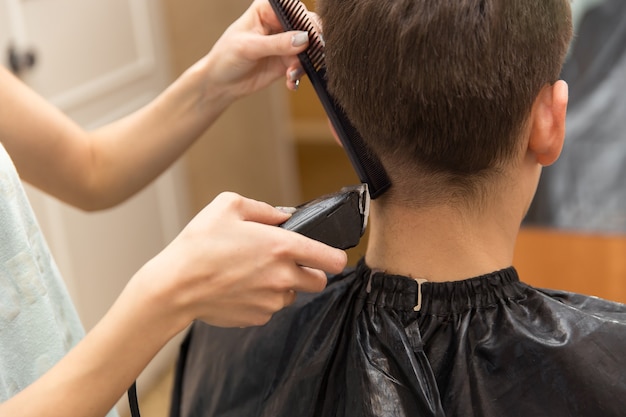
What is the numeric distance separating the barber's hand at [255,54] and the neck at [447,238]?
0.29 meters

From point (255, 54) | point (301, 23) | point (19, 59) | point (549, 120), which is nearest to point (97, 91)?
point (19, 59)

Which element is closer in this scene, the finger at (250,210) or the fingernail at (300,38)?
the finger at (250,210)

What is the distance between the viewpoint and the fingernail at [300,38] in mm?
1124

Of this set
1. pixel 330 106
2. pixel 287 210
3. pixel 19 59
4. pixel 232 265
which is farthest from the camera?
pixel 19 59

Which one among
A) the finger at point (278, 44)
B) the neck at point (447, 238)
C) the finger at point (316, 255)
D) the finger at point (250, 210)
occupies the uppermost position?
the finger at point (278, 44)

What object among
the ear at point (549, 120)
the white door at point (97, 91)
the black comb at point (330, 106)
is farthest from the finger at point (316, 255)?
the white door at point (97, 91)

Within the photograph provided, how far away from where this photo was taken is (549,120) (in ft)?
3.35

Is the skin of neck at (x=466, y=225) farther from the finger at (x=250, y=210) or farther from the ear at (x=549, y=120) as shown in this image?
the finger at (x=250, y=210)

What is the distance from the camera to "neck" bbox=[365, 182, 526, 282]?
107cm

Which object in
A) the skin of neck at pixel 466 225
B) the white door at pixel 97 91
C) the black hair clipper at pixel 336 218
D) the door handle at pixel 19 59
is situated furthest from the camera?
the white door at pixel 97 91

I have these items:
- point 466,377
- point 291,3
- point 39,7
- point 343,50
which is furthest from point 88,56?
point 466,377

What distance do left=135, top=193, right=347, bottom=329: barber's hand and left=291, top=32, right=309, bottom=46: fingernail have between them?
32cm

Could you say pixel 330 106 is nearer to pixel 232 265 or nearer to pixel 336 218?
pixel 336 218

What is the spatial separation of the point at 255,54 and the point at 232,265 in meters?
0.50
